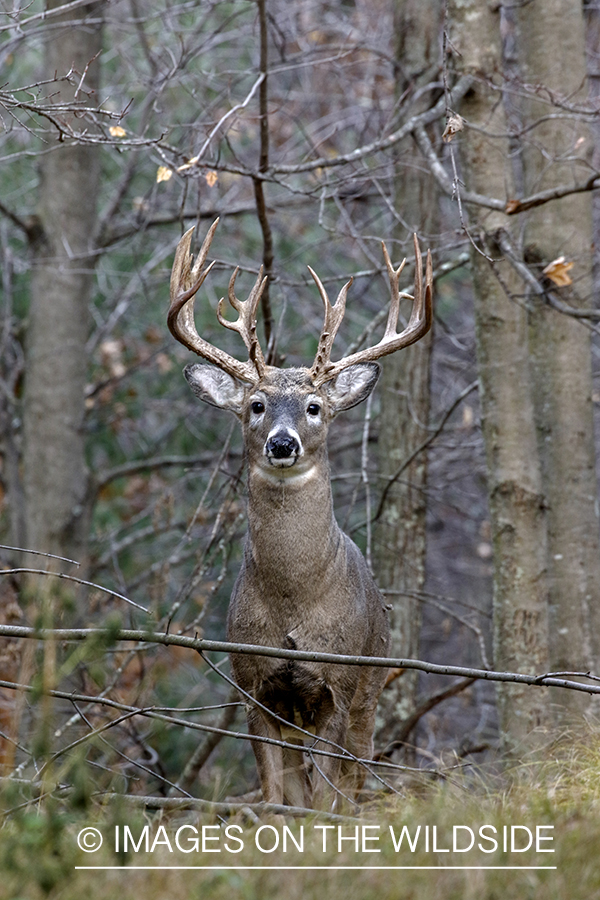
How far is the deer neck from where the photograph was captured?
5371 mm

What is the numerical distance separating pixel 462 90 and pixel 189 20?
20.5 ft

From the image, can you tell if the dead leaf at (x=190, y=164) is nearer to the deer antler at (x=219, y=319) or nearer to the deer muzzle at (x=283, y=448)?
the deer antler at (x=219, y=319)

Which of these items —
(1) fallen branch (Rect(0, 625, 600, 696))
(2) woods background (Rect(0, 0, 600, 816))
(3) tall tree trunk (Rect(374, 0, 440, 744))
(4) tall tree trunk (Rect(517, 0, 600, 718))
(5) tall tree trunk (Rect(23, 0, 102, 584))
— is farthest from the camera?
(5) tall tree trunk (Rect(23, 0, 102, 584))

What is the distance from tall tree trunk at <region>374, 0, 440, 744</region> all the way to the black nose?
2.58 metres

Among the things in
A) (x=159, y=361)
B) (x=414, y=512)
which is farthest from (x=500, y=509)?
(x=159, y=361)

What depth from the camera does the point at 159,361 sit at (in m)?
12.0

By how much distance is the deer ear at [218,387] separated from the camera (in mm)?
5828

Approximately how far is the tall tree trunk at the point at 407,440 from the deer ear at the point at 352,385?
191 centimetres

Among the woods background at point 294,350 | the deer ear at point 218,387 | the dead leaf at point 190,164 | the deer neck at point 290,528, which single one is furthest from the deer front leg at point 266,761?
the dead leaf at point 190,164

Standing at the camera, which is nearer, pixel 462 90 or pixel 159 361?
pixel 462 90

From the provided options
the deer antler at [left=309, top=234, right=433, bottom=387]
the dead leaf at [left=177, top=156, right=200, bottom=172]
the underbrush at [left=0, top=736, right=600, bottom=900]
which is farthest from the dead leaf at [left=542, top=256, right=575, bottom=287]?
the underbrush at [left=0, top=736, right=600, bottom=900]

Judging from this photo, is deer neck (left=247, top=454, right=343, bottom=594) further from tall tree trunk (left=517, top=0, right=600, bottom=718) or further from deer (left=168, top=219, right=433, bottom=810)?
tall tree trunk (left=517, top=0, right=600, bottom=718)

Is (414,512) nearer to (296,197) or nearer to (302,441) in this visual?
(302,441)

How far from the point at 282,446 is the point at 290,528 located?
0.47 m
